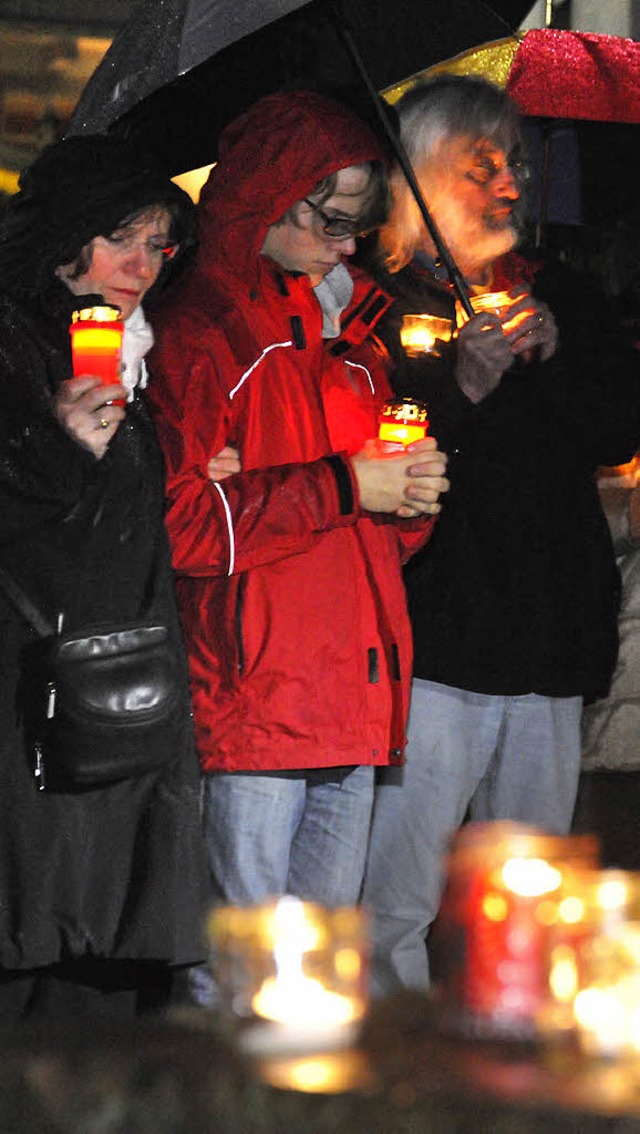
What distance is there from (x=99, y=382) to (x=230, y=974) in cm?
161

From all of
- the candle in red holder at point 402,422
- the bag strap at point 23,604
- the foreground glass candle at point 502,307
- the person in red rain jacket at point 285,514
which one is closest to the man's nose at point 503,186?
the foreground glass candle at point 502,307

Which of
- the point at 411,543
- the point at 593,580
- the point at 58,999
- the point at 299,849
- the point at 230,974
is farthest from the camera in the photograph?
the point at 593,580

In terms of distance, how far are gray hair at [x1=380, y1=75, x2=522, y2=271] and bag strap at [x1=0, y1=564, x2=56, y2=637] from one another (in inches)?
68.4

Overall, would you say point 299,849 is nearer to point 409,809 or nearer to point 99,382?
point 409,809

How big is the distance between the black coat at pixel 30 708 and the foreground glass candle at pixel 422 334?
118cm

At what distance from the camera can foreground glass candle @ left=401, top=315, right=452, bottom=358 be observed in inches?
182

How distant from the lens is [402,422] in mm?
4012

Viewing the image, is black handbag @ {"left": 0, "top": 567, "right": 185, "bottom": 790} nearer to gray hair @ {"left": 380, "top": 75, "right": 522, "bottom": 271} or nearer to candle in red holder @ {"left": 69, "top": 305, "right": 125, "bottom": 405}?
candle in red holder @ {"left": 69, "top": 305, "right": 125, "bottom": 405}

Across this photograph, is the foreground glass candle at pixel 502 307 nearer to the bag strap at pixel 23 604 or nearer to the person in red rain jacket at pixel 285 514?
the person in red rain jacket at pixel 285 514

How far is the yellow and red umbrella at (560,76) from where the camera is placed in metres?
5.53

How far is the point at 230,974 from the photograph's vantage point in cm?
211

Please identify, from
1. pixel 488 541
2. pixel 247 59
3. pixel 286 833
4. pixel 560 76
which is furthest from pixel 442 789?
pixel 560 76

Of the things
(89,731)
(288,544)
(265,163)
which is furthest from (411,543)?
(89,731)

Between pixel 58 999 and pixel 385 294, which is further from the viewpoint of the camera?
pixel 385 294
